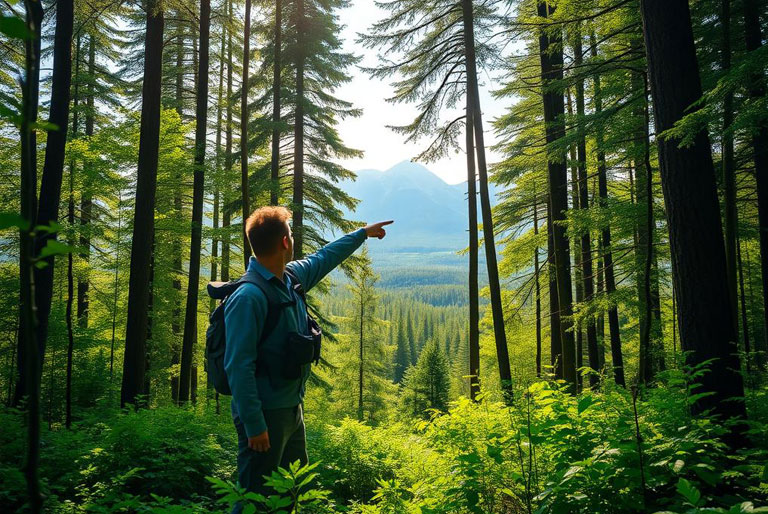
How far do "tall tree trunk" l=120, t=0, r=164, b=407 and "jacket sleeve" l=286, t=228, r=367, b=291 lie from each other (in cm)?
600

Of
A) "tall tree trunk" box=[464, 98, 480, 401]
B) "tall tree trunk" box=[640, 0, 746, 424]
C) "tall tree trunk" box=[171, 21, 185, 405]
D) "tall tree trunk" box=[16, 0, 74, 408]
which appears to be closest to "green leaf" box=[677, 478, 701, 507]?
"tall tree trunk" box=[640, 0, 746, 424]

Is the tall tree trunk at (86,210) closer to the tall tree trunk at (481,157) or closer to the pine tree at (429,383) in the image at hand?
the tall tree trunk at (481,157)

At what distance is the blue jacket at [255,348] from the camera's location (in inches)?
98.7

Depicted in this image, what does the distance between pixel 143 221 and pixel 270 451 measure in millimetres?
6931

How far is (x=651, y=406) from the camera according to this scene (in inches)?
139

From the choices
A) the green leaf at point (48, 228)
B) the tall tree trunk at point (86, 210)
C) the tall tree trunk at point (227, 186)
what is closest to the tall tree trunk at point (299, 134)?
the tall tree trunk at point (227, 186)

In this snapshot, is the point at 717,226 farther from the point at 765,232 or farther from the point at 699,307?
the point at 765,232

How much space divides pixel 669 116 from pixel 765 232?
268 inches

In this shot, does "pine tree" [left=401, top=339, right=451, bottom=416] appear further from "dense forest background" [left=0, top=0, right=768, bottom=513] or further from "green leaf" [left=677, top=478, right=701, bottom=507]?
"green leaf" [left=677, top=478, right=701, bottom=507]

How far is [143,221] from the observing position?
7.96m

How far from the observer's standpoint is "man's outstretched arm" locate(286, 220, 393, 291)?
3342mm

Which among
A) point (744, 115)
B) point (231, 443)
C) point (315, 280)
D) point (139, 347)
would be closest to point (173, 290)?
point (139, 347)

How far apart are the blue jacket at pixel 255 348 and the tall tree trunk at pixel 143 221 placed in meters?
6.29

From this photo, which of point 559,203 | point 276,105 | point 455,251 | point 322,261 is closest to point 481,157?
point 559,203
